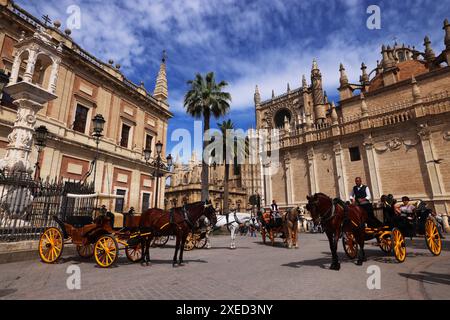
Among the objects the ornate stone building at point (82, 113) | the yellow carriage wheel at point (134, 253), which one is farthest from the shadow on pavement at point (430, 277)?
the ornate stone building at point (82, 113)

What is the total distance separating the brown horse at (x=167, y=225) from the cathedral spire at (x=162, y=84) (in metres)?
22.8

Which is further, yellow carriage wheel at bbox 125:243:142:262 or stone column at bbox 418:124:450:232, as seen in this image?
stone column at bbox 418:124:450:232

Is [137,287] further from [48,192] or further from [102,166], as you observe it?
[102,166]

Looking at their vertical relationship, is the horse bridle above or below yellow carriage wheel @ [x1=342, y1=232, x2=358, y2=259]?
above

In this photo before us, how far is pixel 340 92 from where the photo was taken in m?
32.2

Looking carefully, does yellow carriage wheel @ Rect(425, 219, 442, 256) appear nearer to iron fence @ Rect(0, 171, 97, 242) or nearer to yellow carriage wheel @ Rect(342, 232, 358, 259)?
yellow carriage wheel @ Rect(342, 232, 358, 259)

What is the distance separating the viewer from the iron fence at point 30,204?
275 inches

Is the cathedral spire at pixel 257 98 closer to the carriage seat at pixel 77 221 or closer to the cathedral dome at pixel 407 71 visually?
the cathedral dome at pixel 407 71

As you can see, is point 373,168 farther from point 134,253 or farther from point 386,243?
point 134,253

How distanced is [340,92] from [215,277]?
33518 millimetres

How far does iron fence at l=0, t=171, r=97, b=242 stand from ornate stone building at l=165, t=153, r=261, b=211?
30724 millimetres

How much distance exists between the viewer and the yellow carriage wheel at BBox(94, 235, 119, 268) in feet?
19.9

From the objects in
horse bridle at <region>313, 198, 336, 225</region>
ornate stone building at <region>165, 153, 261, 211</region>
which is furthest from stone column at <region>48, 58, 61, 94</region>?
ornate stone building at <region>165, 153, 261, 211</region>
